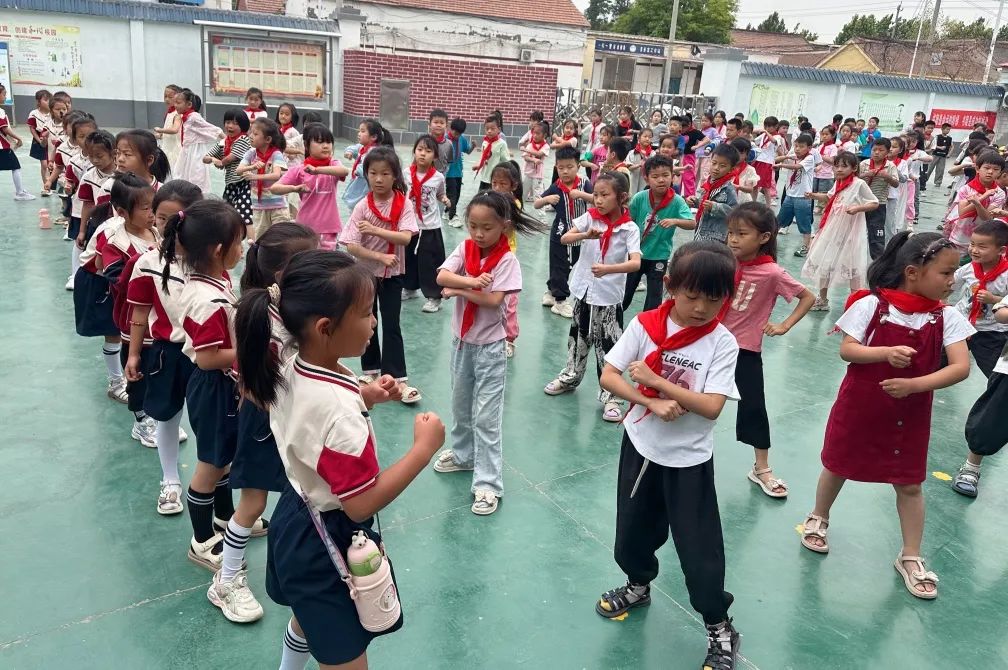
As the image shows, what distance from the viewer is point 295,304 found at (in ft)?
5.27

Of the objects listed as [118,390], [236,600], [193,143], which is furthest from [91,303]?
[193,143]

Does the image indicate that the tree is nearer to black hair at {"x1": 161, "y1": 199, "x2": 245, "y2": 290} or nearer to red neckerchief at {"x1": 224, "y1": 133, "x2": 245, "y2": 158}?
red neckerchief at {"x1": 224, "y1": 133, "x2": 245, "y2": 158}

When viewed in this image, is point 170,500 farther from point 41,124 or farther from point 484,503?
point 41,124

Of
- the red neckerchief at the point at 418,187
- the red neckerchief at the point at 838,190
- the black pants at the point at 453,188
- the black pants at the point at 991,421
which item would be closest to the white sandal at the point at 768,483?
the black pants at the point at 991,421

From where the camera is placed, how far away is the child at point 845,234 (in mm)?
6336

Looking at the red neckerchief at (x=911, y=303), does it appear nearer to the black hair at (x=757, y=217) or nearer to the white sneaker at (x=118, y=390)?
the black hair at (x=757, y=217)

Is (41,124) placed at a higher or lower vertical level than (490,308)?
higher

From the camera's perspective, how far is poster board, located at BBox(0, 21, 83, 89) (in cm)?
1409

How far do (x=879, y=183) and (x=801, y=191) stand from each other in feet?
4.32

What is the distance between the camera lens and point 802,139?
952 centimetres

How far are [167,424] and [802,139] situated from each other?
8.78 meters

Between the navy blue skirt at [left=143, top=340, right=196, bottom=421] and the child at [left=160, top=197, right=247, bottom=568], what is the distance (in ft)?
0.86

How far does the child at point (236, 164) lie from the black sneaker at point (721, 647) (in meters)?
4.62

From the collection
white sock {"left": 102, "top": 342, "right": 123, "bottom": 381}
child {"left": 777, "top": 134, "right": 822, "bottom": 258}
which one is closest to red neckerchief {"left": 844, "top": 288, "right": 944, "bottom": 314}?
white sock {"left": 102, "top": 342, "right": 123, "bottom": 381}
